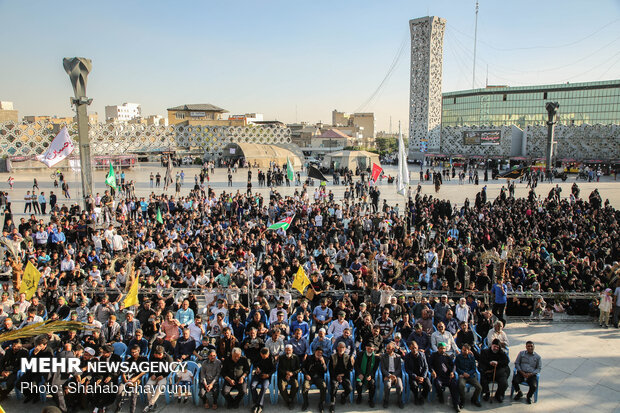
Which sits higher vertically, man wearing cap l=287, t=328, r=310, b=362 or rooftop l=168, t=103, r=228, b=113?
rooftop l=168, t=103, r=228, b=113

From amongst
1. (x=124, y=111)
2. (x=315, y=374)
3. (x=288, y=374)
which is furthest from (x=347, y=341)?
(x=124, y=111)

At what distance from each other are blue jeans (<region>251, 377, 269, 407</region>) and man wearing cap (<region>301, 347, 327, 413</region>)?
559 millimetres

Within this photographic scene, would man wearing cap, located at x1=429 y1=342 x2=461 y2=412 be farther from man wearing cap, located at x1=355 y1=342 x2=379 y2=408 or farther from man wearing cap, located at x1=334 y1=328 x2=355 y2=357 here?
man wearing cap, located at x1=334 y1=328 x2=355 y2=357

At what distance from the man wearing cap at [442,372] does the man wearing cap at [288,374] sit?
2.06 metres

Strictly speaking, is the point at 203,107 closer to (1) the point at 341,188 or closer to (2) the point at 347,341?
(1) the point at 341,188

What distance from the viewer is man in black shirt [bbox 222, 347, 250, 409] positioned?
6.08 m

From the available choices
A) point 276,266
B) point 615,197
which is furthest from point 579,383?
point 615,197

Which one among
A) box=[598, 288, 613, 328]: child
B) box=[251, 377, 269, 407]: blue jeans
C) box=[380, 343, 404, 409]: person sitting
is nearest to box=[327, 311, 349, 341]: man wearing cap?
box=[380, 343, 404, 409]: person sitting

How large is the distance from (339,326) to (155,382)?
3035mm

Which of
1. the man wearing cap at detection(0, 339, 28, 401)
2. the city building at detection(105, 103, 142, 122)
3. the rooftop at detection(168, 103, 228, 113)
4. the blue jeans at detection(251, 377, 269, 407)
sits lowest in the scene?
the blue jeans at detection(251, 377, 269, 407)

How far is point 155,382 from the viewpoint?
6152 mm

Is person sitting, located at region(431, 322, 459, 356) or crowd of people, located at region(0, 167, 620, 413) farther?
person sitting, located at region(431, 322, 459, 356)

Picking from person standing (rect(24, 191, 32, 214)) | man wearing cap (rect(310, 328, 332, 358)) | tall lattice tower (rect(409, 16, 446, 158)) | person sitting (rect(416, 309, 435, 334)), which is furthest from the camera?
tall lattice tower (rect(409, 16, 446, 158))

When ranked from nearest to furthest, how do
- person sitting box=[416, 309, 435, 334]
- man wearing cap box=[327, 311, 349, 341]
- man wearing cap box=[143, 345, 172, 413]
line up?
man wearing cap box=[143, 345, 172, 413], man wearing cap box=[327, 311, 349, 341], person sitting box=[416, 309, 435, 334]
